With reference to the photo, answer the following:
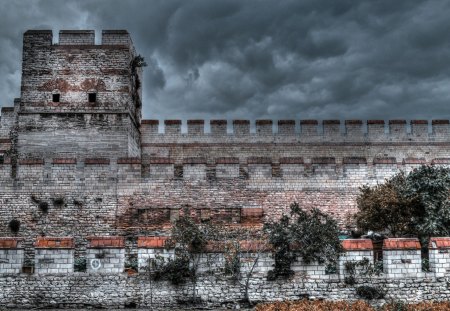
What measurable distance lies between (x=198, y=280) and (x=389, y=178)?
30.6ft

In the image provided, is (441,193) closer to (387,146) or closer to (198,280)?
(198,280)

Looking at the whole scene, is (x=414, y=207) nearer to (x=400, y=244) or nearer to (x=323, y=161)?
(x=400, y=244)

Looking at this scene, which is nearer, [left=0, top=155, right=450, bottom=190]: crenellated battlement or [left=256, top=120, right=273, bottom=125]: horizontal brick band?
[left=0, top=155, right=450, bottom=190]: crenellated battlement

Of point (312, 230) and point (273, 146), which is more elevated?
point (273, 146)

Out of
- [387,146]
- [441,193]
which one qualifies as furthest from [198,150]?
[441,193]

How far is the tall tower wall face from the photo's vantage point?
21828 millimetres

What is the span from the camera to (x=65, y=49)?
22547mm

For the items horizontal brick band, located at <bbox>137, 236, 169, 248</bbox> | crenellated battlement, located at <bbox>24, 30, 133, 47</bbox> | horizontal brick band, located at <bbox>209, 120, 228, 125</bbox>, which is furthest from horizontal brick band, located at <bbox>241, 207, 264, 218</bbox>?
crenellated battlement, located at <bbox>24, 30, 133, 47</bbox>

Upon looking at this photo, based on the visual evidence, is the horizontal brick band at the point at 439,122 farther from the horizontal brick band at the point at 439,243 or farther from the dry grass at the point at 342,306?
the dry grass at the point at 342,306

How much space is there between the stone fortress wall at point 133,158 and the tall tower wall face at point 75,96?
4cm

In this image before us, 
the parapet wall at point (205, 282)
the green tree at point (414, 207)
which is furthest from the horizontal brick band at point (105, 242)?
the green tree at point (414, 207)

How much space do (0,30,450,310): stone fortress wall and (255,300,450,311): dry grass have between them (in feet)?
16.8

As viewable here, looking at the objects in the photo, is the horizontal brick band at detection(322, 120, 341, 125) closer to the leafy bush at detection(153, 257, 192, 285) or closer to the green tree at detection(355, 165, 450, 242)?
the green tree at detection(355, 165, 450, 242)

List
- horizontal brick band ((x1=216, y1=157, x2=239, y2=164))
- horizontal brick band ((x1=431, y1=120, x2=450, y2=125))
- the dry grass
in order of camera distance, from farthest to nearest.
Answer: horizontal brick band ((x1=431, y1=120, x2=450, y2=125)) → horizontal brick band ((x1=216, y1=157, x2=239, y2=164)) → the dry grass
